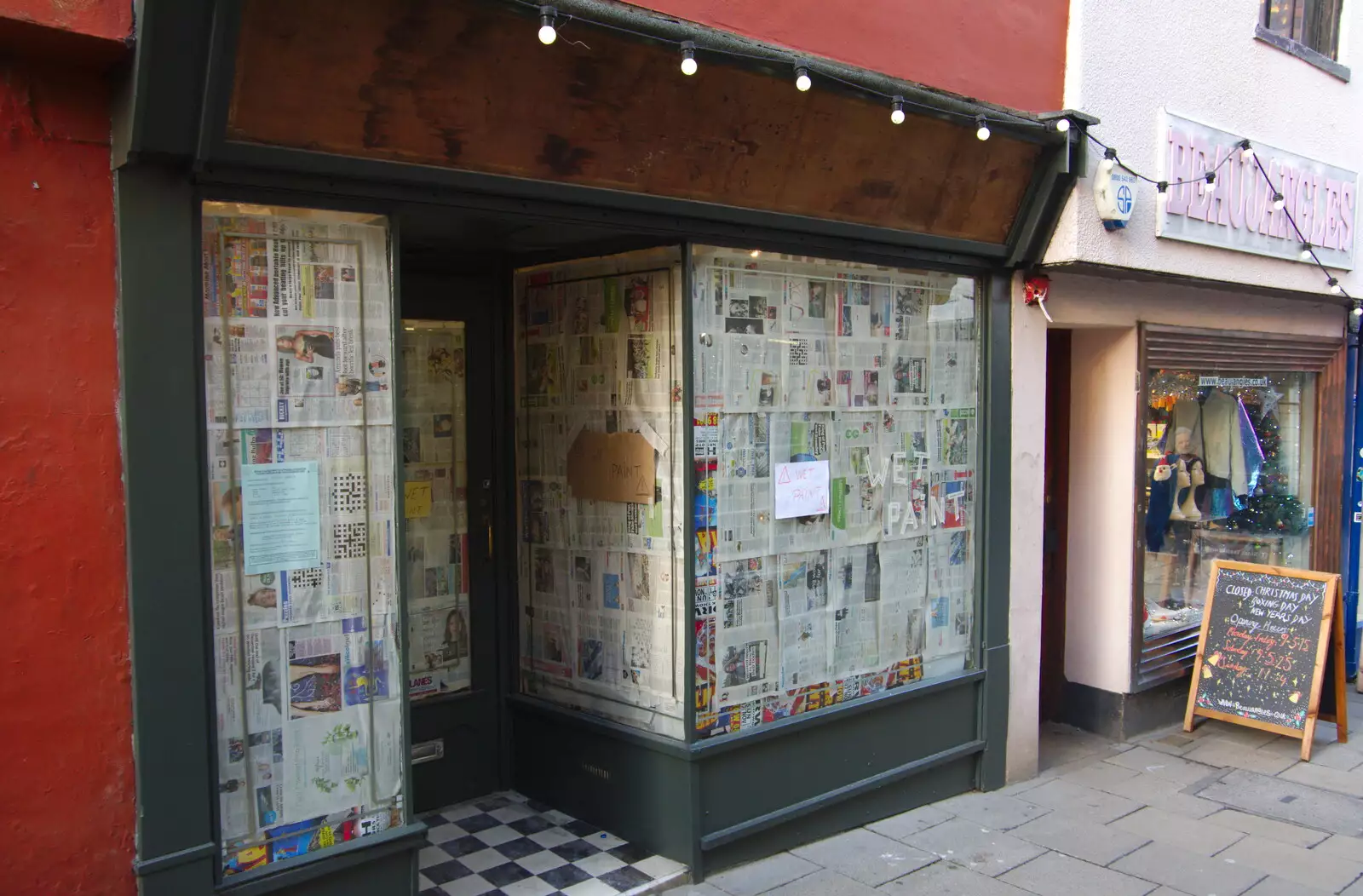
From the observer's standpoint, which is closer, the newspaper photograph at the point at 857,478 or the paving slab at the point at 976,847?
the paving slab at the point at 976,847

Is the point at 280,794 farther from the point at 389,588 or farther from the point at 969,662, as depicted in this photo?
the point at 969,662

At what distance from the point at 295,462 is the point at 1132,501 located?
5045 millimetres

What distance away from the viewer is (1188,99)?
620 cm

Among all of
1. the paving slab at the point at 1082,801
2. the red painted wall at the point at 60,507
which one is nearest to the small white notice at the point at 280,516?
the red painted wall at the point at 60,507

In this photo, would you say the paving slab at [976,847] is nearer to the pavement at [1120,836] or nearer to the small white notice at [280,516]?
the pavement at [1120,836]

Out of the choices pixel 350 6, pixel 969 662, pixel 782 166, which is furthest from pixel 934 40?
pixel 969 662

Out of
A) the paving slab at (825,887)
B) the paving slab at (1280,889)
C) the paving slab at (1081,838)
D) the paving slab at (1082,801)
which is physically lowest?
the paving slab at (1082,801)

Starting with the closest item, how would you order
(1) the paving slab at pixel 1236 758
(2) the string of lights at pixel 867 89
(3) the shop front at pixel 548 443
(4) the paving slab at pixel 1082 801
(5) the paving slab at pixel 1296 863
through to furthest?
(3) the shop front at pixel 548 443 → (2) the string of lights at pixel 867 89 → (5) the paving slab at pixel 1296 863 → (4) the paving slab at pixel 1082 801 → (1) the paving slab at pixel 1236 758

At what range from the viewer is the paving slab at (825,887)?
4.34m

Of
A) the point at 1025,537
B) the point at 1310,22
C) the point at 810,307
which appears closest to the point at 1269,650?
the point at 1025,537

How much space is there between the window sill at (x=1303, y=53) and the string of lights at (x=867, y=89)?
0.83 metres

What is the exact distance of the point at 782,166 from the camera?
14.3 feet

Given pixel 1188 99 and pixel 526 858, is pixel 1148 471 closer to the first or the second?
pixel 1188 99

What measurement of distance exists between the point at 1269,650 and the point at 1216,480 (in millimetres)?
1505
